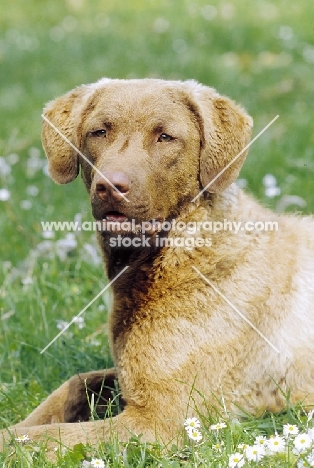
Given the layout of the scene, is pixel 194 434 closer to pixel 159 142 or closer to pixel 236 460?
pixel 236 460

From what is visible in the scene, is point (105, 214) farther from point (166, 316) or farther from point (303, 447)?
point (303, 447)

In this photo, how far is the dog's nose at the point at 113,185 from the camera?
355 centimetres

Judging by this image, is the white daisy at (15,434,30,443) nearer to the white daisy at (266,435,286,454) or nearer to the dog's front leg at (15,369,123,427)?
the dog's front leg at (15,369,123,427)

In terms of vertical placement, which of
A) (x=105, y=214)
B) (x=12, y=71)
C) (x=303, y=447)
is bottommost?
(x=12, y=71)

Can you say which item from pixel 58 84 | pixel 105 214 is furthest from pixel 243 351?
pixel 58 84

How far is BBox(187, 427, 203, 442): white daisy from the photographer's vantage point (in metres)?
3.35

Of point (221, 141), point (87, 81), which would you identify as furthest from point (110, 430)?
point (87, 81)

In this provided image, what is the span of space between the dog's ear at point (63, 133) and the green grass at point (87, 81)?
111 centimetres

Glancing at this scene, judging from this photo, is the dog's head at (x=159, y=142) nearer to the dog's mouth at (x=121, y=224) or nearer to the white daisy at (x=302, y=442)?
the dog's mouth at (x=121, y=224)

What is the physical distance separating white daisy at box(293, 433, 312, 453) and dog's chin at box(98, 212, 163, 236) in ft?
3.92

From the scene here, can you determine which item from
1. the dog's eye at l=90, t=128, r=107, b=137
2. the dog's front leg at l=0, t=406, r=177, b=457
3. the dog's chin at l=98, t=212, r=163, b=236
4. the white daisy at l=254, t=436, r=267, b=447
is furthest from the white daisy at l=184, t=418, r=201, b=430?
the dog's eye at l=90, t=128, r=107, b=137

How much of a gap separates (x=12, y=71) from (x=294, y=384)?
894 centimetres

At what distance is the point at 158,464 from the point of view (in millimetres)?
3393

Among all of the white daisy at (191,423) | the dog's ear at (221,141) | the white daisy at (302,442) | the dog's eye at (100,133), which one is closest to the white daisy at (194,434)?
the white daisy at (191,423)
